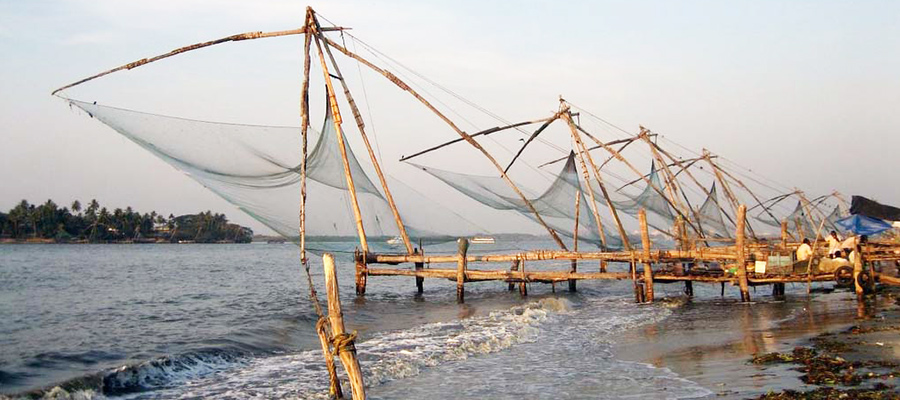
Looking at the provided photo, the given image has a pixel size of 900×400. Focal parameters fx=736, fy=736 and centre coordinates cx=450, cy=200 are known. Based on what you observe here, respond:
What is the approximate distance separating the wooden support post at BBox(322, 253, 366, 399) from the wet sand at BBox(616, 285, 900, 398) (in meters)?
2.98

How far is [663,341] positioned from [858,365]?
3233 mm

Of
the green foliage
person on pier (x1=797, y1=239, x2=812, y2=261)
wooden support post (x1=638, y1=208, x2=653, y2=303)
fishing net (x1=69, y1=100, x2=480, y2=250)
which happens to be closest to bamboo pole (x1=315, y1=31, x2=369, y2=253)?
fishing net (x1=69, y1=100, x2=480, y2=250)

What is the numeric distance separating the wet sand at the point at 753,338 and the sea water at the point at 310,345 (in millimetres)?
382

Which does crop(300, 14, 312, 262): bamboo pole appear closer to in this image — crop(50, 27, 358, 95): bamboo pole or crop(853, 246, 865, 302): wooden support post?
crop(50, 27, 358, 95): bamboo pole

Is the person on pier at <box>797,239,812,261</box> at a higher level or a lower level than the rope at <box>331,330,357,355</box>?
higher

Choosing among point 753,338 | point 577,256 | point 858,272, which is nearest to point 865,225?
point 858,272

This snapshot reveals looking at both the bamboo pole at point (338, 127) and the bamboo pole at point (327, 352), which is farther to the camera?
the bamboo pole at point (338, 127)

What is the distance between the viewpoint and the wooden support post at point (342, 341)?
5.10 metres

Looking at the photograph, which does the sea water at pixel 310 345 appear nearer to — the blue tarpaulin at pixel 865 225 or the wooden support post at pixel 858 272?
the wooden support post at pixel 858 272

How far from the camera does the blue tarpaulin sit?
17344mm

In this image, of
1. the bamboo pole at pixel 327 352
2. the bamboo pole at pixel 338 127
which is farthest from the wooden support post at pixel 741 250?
the bamboo pole at pixel 327 352

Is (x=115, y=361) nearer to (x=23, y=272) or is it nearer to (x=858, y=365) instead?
(x=858, y=365)

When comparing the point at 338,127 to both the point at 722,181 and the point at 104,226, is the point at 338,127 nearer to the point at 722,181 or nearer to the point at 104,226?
the point at 722,181

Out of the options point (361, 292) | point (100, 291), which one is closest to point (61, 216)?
point (100, 291)
